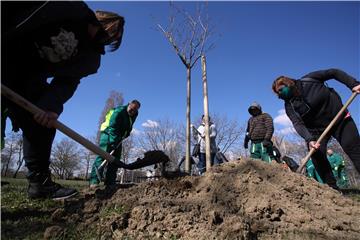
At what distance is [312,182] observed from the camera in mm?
3457

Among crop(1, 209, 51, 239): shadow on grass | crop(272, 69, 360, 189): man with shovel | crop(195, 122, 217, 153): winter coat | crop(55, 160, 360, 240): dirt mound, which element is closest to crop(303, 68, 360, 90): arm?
crop(272, 69, 360, 189): man with shovel

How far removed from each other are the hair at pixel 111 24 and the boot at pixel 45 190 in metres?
1.48

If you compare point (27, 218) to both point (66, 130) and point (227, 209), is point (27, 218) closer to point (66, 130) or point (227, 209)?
point (66, 130)

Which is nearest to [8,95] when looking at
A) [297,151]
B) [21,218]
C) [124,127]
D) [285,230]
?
[21,218]

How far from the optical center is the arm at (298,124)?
4602 mm

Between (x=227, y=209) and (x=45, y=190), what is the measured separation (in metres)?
1.82

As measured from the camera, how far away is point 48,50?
2809mm

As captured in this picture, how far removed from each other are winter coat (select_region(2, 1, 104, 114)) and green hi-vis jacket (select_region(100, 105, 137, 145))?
2793 millimetres

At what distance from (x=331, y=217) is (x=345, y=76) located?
250 cm

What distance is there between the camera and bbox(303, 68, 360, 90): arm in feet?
14.8

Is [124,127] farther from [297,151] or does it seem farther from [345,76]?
[297,151]

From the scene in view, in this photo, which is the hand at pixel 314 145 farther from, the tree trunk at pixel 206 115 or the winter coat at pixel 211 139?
the winter coat at pixel 211 139

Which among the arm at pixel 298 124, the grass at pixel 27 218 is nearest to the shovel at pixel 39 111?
the grass at pixel 27 218

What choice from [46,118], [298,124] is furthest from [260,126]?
[46,118]
